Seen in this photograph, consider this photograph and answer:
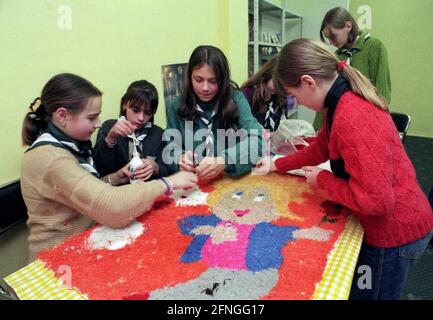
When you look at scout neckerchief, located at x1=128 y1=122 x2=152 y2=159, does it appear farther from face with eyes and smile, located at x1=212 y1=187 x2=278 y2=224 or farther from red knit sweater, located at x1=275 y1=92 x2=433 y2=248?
red knit sweater, located at x1=275 y1=92 x2=433 y2=248

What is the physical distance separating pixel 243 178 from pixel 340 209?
1.48 feet

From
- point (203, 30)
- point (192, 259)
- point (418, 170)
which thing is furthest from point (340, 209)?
point (418, 170)

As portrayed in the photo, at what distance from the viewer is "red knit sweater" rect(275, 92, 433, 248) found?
0.88 m

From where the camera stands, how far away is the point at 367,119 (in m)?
0.90

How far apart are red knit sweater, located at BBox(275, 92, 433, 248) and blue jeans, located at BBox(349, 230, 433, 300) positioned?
39mm

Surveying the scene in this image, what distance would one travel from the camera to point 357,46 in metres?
2.37

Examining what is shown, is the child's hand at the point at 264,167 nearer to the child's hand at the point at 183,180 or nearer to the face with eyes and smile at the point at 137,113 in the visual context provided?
the child's hand at the point at 183,180

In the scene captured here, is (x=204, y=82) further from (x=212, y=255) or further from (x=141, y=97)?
(x=212, y=255)

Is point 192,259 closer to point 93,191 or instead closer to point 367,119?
point 93,191

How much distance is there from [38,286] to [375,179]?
3.15 ft

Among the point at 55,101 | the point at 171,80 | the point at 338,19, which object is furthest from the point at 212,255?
the point at 338,19

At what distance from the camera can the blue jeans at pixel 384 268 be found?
3.49ft
